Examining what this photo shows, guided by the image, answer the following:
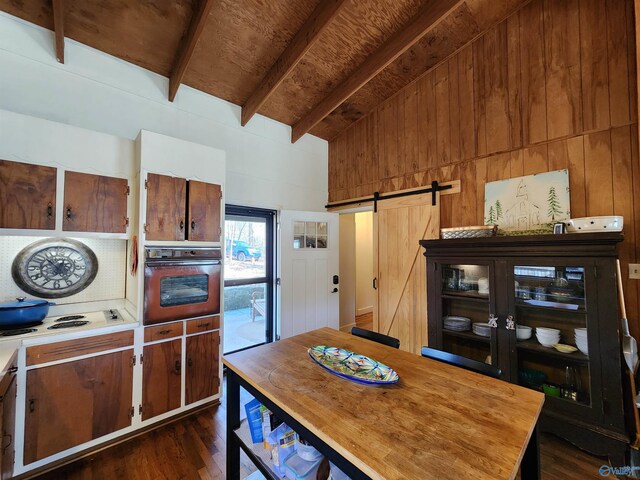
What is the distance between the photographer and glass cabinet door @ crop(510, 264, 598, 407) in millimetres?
2068

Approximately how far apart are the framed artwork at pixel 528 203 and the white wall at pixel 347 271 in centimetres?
250

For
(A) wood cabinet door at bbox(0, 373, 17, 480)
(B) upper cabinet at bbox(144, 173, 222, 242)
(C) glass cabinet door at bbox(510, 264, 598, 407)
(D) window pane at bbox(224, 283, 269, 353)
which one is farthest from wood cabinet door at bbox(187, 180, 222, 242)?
(C) glass cabinet door at bbox(510, 264, 598, 407)

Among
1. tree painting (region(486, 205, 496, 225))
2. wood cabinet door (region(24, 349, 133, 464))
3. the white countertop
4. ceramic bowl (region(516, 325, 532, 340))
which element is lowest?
wood cabinet door (region(24, 349, 133, 464))

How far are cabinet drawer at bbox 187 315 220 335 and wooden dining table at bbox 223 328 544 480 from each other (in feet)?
3.63

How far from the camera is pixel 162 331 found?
2.32m

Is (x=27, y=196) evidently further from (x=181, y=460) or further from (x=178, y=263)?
(x=181, y=460)

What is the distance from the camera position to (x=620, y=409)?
6.13ft

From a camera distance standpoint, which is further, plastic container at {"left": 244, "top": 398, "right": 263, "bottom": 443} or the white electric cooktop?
the white electric cooktop

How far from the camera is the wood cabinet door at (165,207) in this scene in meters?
2.34

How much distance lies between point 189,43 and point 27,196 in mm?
1831

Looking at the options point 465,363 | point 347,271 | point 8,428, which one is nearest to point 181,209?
point 8,428

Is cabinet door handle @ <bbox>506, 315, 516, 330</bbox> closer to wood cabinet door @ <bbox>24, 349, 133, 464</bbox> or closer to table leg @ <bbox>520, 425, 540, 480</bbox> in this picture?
table leg @ <bbox>520, 425, 540, 480</bbox>

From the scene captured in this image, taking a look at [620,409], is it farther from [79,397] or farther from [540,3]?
[79,397]

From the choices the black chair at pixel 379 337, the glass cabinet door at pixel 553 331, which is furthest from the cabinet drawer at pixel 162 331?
the glass cabinet door at pixel 553 331
